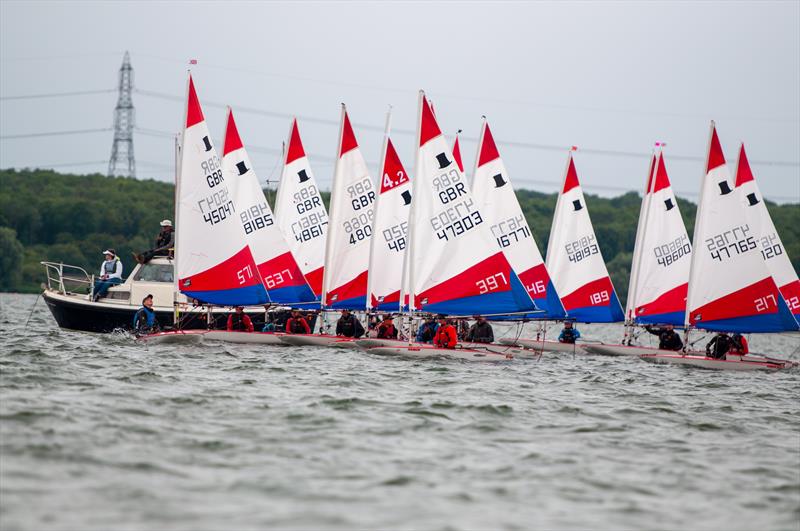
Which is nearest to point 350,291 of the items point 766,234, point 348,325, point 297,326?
point 348,325

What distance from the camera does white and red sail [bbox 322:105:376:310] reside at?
31.4 meters

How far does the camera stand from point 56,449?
1261 centimetres

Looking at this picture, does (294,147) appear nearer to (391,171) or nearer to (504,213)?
(391,171)

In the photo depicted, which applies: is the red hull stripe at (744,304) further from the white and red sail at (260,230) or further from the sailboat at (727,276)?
the white and red sail at (260,230)

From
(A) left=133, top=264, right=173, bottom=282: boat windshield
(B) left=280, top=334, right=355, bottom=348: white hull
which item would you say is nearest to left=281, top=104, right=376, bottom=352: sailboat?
(B) left=280, top=334, right=355, bottom=348: white hull

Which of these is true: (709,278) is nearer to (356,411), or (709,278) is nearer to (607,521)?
(356,411)

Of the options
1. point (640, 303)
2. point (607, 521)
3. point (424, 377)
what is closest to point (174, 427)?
point (607, 521)

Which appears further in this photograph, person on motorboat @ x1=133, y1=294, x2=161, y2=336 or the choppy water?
person on motorboat @ x1=133, y1=294, x2=161, y2=336

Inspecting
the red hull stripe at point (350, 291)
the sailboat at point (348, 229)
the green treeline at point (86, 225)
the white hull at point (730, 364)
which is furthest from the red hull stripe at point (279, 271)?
the green treeline at point (86, 225)

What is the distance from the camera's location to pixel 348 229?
32.4 m

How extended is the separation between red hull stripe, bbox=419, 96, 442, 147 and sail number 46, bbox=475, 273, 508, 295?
12.4 feet

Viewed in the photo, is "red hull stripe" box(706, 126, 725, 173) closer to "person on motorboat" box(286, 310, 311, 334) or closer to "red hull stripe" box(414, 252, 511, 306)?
"red hull stripe" box(414, 252, 511, 306)

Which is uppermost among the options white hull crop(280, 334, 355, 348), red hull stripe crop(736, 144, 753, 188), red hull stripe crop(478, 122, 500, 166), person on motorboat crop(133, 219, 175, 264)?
red hull stripe crop(478, 122, 500, 166)

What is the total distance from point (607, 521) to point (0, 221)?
100939mm
